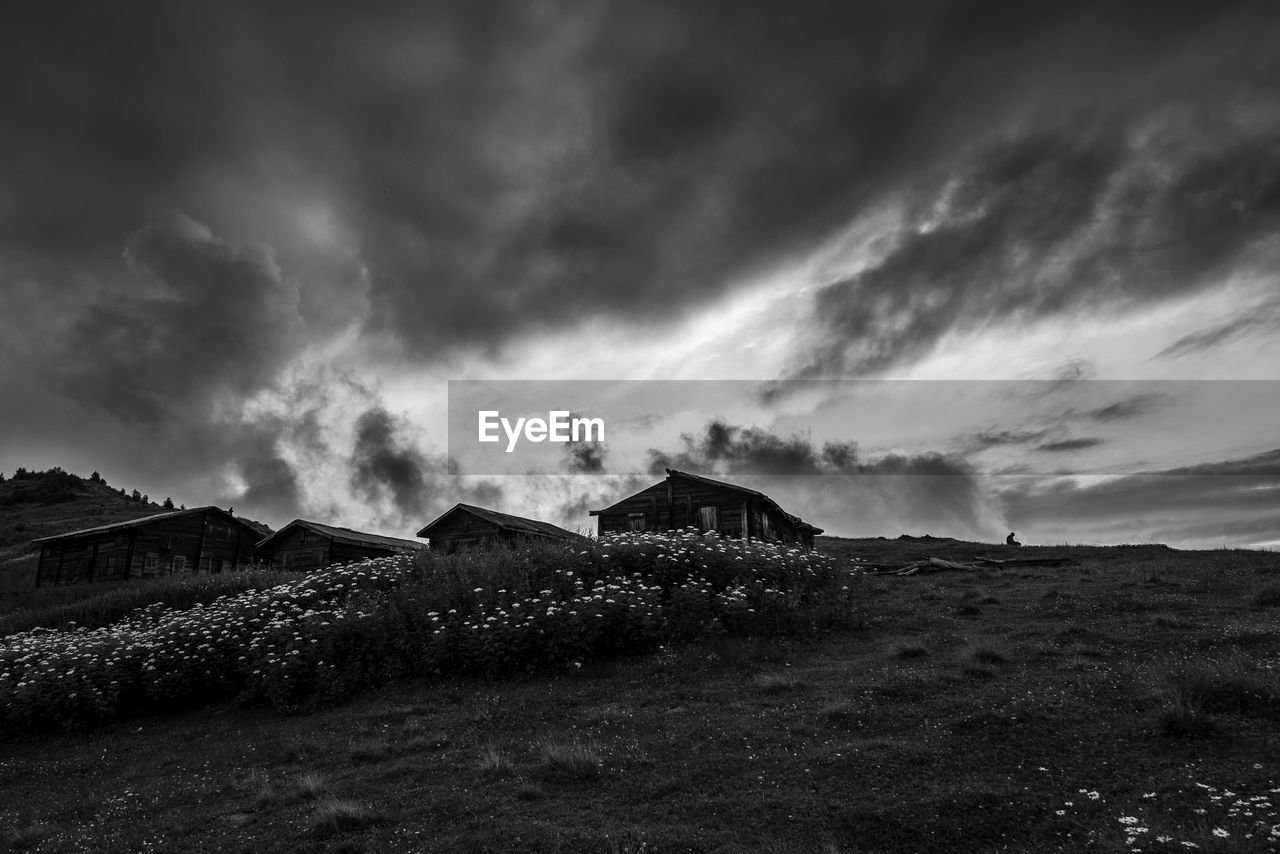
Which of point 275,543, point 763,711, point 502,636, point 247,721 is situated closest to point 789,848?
point 763,711

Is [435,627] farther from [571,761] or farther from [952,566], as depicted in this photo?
[952,566]

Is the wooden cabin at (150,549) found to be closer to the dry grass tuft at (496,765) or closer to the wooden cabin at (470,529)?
the wooden cabin at (470,529)

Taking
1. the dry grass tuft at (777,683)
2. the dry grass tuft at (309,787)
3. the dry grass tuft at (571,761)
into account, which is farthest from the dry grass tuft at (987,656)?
the dry grass tuft at (309,787)

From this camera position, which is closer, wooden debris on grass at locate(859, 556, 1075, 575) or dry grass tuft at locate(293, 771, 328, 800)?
dry grass tuft at locate(293, 771, 328, 800)

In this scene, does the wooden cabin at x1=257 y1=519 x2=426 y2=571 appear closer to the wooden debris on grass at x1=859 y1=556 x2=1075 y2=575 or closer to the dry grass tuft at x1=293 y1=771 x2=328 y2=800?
the wooden debris on grass at x1=859 y1=556 x2=1075 y2=575

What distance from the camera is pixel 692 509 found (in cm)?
3903

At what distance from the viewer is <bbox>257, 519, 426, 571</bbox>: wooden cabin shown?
43188 millimetres

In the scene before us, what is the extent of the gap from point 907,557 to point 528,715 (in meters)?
40.7

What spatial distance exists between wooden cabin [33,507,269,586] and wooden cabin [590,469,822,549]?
24.4 metres

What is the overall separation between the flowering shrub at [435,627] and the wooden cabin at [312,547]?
24357mm

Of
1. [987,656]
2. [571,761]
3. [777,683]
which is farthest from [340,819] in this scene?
[987,656]

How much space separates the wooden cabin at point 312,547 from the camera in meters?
43.2

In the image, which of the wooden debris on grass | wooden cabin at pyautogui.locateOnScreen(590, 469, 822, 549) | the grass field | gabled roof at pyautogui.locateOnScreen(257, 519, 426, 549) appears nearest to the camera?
the grass field

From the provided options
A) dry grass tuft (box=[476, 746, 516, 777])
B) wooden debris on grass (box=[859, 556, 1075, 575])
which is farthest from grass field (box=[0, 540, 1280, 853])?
wooden debris on grass (box=[859, 556, 1075, 575])
